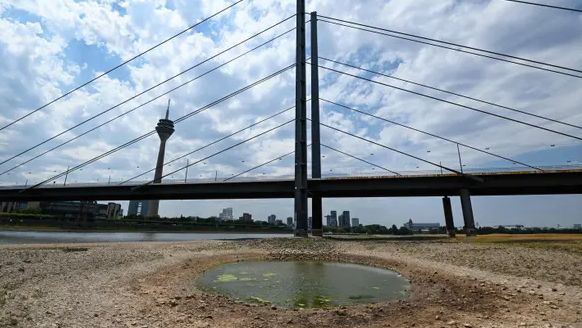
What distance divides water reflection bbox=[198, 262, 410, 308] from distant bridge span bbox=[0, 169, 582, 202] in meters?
41.6

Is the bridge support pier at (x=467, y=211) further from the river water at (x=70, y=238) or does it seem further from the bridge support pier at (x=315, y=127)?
the river water at (x=70, y=238)

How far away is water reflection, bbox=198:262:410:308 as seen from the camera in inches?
530

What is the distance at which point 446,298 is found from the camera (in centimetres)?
1309

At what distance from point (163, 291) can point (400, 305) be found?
10054mm

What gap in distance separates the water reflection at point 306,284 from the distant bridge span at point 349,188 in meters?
41.6

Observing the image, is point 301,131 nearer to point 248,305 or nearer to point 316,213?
point 316,213

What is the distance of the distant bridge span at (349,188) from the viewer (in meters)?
57.2

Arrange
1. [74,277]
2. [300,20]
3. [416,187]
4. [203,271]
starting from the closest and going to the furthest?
[74,277] < [203,271] < [300,20] < [416,187]

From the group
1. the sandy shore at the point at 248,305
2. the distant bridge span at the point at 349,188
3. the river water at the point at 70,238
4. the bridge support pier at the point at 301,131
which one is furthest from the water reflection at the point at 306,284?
the distant bridge span at the point at 349,188

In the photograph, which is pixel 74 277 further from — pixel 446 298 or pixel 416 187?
pixel 416 187

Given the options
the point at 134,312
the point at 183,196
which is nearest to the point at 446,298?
the point at 134,312

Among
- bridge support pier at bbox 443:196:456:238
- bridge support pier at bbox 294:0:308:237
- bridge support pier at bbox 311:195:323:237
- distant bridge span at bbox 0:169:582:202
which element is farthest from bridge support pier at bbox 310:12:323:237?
bridge support pier at bbox 443:196:456:238

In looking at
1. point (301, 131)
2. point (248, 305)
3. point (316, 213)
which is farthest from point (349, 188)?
point (248, 305)

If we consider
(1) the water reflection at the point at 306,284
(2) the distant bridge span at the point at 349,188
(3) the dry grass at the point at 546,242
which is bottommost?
(1) the water reflection at the point at 306,284
